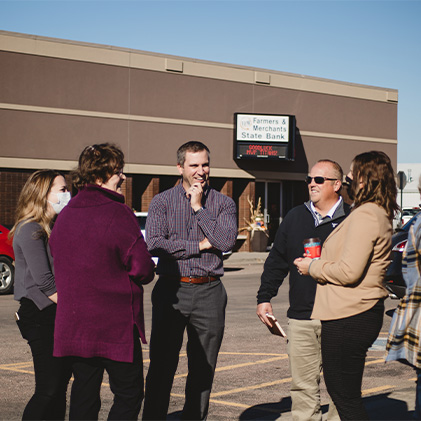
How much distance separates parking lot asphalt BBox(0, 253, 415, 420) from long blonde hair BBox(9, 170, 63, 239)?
2028 mm

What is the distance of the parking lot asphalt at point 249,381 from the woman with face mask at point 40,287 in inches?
63.8

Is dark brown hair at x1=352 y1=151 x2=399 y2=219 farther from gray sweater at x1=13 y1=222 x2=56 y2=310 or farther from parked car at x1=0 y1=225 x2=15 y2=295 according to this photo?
parked car at x1=0 y1=225 x2=15 y2=295

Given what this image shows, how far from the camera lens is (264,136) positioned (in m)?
30.5

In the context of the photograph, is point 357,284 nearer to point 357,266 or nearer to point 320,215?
point 357,266

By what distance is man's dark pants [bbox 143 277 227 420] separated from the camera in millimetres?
5039

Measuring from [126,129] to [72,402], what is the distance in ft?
78.9

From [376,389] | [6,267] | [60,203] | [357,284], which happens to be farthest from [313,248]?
[6,267]

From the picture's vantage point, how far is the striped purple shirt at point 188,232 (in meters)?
5.07

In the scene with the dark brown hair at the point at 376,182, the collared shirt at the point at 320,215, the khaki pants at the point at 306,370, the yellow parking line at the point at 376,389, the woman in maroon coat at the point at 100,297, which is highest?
the dark brown hair at the point at 376,182

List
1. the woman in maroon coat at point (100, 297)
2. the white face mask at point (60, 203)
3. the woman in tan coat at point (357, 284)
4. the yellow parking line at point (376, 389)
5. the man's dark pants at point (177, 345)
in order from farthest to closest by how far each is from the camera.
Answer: the yellow parking line at point (376, 389) → the man's dark pants at point (177, 345) → the white face mask at point (60, 203) → the woman in tan coat at point (357, 284) → the woman in maroon coat at point (100, 297)

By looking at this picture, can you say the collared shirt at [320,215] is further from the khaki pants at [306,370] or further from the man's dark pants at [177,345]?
the man's dark pants at [177,345]

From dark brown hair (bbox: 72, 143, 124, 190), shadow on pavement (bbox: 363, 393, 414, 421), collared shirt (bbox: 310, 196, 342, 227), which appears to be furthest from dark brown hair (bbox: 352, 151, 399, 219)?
shadow on pavement (bbox: 363, 393, 414, 421)

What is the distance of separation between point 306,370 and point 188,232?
127cm

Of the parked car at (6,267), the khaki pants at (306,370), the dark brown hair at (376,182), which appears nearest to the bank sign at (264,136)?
the parked car at (6,267)
